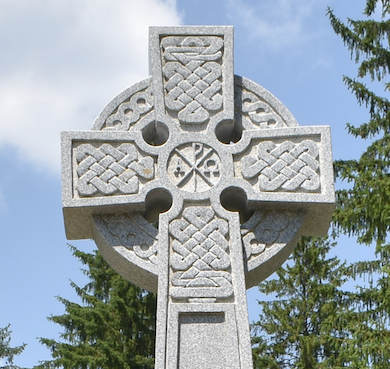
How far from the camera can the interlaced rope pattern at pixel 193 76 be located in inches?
195

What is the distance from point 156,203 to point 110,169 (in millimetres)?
397

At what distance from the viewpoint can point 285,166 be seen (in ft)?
15.9

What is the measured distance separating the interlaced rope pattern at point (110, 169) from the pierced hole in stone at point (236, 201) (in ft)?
1.73

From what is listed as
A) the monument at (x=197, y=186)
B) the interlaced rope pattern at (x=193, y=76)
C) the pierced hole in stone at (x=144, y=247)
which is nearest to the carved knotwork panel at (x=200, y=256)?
the monument at (x=197, y=186)

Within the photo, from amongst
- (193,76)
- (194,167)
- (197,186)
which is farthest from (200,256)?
(193,76)

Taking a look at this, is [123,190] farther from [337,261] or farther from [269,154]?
[337,261]

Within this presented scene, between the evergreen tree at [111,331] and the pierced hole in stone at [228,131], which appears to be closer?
the pierced hole in stone at [228,131]

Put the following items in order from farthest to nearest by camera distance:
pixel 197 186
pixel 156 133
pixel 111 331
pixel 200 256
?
pixel 111 331, pixel 156 133, pixel 197 186, pixel 200 256

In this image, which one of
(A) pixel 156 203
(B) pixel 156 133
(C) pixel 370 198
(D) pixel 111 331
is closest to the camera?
(A) pixel 156 203

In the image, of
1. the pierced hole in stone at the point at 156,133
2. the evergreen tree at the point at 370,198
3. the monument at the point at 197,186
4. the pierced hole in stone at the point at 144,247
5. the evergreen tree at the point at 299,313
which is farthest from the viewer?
the evergreen tree at the point at 299,313

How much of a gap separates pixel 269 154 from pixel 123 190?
1031mm

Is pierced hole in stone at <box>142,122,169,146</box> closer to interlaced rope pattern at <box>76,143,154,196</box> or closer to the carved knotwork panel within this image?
interlaced rope pattern at <box>76,143,154,196</box>

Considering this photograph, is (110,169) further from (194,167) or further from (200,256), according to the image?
(200,256)

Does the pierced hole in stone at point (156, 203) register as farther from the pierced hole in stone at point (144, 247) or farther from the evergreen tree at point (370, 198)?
the evergreen tree at point (370, 198)
